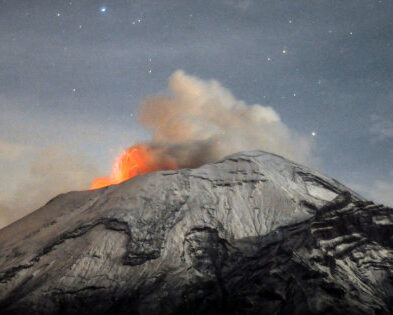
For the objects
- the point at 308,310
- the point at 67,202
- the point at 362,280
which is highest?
the point at 67,202

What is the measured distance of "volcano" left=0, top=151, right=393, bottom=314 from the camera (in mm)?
65938

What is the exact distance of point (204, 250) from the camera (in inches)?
3093

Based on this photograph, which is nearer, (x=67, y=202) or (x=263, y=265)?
A: (x=263, y=265)

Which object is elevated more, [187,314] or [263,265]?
[263,265]

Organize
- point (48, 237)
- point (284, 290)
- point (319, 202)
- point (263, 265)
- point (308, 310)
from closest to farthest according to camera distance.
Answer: point (308, 310) → point (284, 290) → point (263, 265) → point (48, 237) → point (319, 202)

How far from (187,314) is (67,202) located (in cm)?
4591

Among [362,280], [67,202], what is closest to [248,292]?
[362,280]

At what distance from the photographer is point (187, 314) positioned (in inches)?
2566

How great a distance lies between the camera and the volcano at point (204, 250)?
65938mm

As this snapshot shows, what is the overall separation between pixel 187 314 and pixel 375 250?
106 ft

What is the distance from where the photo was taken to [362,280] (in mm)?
67250

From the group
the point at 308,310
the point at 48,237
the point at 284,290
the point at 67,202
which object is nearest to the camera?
the point at 308,310

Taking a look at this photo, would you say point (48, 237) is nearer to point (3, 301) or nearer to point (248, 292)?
point (3, 301)

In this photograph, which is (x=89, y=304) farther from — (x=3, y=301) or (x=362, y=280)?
(x=362, y=280)
